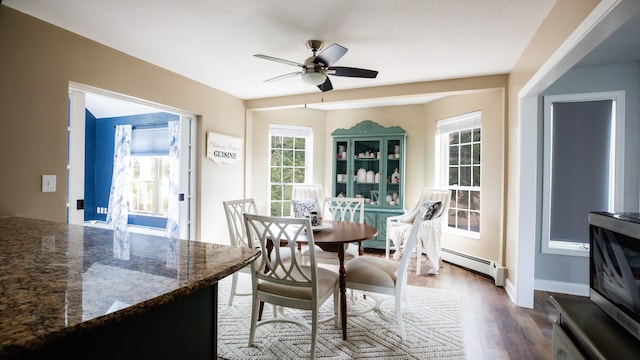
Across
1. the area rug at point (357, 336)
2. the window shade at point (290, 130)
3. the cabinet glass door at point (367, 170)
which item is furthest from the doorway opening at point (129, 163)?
the area rug at point (357, 336)

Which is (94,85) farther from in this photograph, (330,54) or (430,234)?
(430,234)

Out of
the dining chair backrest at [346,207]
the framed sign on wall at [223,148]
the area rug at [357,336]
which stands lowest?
the area rug at [357,336]

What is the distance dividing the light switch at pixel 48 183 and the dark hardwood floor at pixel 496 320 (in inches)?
135

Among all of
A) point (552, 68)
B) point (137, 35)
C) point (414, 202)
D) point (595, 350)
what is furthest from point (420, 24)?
point (414, 202)

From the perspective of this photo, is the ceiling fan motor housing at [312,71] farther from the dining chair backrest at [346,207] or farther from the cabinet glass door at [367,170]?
the cabinet glass door at [367,170]

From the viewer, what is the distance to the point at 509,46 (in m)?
2.64

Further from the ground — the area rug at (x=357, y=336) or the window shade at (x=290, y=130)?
the window shade at (x=290, y=130)

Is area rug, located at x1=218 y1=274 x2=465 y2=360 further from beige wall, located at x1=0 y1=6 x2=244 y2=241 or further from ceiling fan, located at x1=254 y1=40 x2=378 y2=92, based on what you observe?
ceiling fan, located at x1=254 y1=40 x2=378 y2=92

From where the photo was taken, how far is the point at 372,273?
2.25 meters

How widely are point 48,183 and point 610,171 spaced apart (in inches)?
202

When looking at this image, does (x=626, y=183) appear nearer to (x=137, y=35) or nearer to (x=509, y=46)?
(x=509, y=46)

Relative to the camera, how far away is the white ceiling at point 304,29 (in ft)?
6.78

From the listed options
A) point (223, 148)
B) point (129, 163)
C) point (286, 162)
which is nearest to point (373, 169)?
point (286, 162)

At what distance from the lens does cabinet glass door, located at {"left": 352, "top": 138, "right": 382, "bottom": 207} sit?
16.3ft
